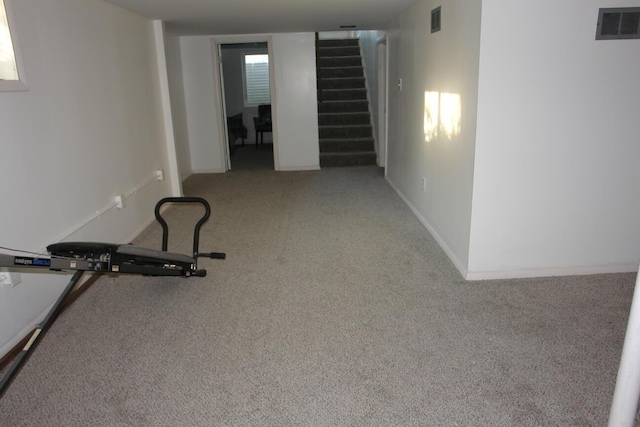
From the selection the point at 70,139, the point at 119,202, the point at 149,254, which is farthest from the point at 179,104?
the point at 149,254

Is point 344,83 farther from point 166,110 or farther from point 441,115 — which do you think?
point 441,115

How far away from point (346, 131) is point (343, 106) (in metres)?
0.54

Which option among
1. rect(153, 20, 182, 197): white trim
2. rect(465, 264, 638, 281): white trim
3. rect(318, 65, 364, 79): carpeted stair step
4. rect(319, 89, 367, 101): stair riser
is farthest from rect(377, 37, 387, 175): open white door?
rect(465, 264, 638, 281): white trim

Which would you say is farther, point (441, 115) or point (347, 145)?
point (347, 145)

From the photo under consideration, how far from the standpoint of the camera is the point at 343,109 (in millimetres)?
8531

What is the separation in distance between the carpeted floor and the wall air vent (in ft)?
5.27

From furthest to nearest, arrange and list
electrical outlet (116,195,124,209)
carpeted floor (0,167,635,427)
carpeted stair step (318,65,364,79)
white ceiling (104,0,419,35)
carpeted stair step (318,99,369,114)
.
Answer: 1. carpeted stair step (318,65,364,79)
2. carpeted stair step (318,99,369,114)
3. white ceiling (104,0,419,35)
4. electrical outlet (116,195,124,209)
5. carpeted floor (0,167,635,427)

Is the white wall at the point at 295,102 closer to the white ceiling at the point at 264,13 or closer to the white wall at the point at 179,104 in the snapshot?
the white ceiling at the point at 264,13

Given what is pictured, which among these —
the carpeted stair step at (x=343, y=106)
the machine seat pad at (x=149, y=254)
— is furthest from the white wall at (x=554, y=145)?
the carpeted stair step at (x=343, y=106)

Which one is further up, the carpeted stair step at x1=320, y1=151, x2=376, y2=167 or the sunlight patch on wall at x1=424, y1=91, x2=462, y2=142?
the sunlight patch on wall at x1=424, y1=91, x2=462, y2=142

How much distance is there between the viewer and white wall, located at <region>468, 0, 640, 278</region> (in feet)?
9.79

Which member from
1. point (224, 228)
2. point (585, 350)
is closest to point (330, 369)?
point (585, 350)

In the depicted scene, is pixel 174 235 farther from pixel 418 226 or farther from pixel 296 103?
pixel 296 103

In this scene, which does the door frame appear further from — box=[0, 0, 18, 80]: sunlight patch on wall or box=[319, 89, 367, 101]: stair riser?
box=[0, 0, 18, 80]: sunlight patch on wall
